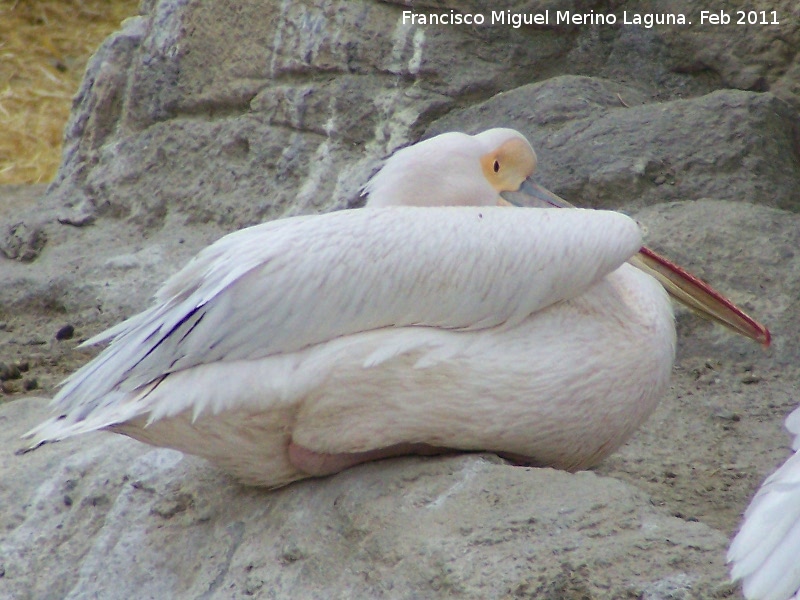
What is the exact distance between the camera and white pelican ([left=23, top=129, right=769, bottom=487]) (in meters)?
2.37

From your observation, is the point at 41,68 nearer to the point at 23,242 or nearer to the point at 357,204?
the point at 23,242

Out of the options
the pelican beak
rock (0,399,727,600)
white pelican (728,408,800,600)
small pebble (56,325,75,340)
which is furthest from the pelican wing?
small pebble (56,325,75,340)

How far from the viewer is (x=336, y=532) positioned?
240cm

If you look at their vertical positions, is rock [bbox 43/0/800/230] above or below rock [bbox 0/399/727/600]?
above

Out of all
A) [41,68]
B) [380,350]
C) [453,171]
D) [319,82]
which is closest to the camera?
[380,350]

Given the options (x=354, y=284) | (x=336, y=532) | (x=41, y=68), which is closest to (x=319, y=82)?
(x=354, y=284)

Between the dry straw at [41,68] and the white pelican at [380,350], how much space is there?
12.1 feet

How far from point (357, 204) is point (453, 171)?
111 centimetres

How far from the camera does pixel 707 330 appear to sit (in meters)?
3.64

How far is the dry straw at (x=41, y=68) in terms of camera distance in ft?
19.8

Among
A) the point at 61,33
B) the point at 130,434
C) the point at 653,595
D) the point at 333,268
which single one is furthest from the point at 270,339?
the point at 61,33

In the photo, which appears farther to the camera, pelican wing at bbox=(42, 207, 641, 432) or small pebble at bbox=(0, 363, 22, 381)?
small pebble at bbox=(0, 363, 22, 381)

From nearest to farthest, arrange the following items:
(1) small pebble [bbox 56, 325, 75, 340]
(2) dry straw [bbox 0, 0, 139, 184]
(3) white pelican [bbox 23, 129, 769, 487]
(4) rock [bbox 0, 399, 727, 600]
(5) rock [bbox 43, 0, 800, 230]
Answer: (4) rock [bbox 0, 399, 727, 600] < (3) white pelican [bbox 23, 129, 769, 487] < (1) small pebble [bbox 56, 325, 75, 340] < (5) rock [bbox 43, 0, 800, 230] < (2) dry straw [bbox 0, 0, 139, 184]

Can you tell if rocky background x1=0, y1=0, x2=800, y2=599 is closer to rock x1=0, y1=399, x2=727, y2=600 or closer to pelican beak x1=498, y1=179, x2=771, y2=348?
rock x1=0, y1=399, x2=727, y2=600
